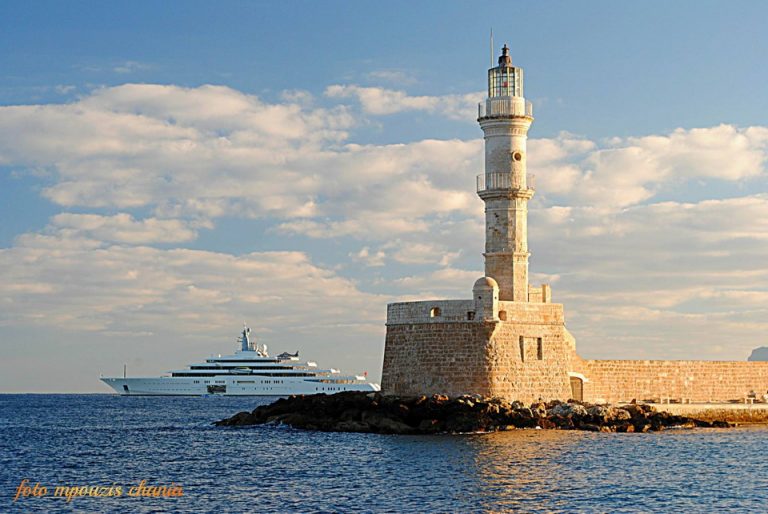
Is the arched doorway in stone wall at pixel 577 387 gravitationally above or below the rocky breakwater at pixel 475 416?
above

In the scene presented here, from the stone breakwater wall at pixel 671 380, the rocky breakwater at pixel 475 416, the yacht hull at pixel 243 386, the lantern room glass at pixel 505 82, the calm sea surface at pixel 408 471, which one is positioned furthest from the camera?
the yacht hull at pixel 243 386

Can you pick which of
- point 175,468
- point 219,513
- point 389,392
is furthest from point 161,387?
point 219,513

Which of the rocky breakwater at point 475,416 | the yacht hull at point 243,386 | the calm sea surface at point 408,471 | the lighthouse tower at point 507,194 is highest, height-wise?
the lighthouse tower at point 507,194

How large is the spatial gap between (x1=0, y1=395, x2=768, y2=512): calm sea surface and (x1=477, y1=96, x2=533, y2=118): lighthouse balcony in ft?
34.3

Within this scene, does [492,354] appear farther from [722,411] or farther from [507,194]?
[722,411]

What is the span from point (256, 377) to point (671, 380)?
4622 centimetres

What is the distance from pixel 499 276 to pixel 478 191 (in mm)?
2887

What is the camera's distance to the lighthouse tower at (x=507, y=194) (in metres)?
33.9

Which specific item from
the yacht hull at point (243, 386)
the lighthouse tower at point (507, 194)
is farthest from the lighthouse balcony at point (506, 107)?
the yacht hull at point (243, 386)

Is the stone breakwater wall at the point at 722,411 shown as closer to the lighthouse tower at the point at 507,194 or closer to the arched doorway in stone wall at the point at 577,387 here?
the arched doorway in stone wall at the point at 577,387

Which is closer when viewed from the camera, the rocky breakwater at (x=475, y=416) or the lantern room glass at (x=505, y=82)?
the rocky breakwater at (x=475, y=416)

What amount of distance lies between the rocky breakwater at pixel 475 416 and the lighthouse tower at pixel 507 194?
4244mm

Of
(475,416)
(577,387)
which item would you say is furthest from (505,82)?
(475,416)

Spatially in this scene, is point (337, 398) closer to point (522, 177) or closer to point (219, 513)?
point (522, 177)
